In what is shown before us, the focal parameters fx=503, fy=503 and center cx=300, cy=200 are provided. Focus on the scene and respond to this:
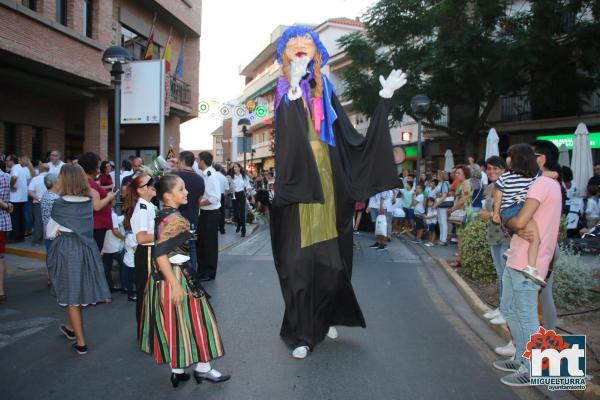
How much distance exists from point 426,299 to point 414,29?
706 inches

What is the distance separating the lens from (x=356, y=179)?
15.2 feet

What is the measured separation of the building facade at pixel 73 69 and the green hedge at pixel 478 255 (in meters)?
10.3

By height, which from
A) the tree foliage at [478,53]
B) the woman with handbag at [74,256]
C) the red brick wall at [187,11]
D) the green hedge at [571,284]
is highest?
the red brick wall at [187,11]

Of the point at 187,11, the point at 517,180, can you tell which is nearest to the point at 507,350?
the point at 517,180

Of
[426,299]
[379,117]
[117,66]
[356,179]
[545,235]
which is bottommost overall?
[426,299]

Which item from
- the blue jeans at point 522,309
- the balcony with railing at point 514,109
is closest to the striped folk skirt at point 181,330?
the blue jeans at point 522,309

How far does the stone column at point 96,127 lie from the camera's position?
15953 mm

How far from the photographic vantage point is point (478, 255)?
7184 mm

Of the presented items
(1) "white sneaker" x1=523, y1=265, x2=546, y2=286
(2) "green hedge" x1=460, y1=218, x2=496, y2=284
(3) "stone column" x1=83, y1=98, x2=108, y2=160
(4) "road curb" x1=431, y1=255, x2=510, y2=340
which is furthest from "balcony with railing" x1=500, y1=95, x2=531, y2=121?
(1) "white sneaker" x1=523, y1=265, x2=546, y2=286

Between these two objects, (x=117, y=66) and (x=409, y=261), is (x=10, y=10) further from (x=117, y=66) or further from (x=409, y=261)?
(x=409, y=261)

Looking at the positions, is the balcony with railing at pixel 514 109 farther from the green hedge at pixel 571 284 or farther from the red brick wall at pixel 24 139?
the red brick wall at pixel 24 139

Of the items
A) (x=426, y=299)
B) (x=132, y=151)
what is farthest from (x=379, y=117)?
(x=132, y=151)

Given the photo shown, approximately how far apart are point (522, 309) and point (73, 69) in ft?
43.0

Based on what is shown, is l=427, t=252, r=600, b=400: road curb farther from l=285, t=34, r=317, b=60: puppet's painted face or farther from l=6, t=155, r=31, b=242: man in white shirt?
l=6, t=155, r=31, b=242: man in white shirt
